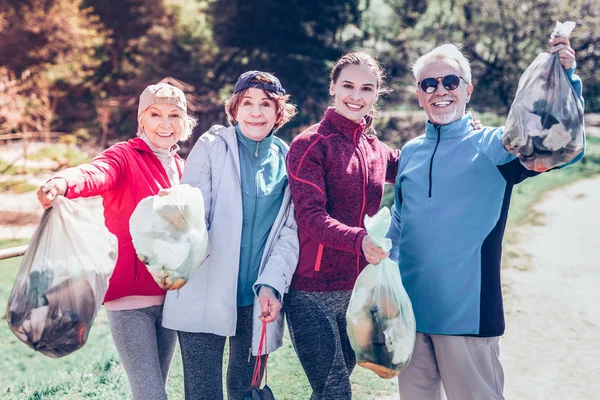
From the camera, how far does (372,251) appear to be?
226 centimetres

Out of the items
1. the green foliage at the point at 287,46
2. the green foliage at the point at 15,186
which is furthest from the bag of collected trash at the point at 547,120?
the green foliage at the point at 287,46

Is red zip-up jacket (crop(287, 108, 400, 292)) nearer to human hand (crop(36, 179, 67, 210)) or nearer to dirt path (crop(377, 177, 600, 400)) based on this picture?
human hand (crop(36, 179, 67, 210))

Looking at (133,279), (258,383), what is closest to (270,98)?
(133,279)

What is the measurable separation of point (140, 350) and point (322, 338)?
792 millimetres

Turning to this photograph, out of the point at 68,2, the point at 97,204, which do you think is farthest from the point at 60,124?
the point at 97,204

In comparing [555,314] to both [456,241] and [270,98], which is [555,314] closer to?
[456,241]

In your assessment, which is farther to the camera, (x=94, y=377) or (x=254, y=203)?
(x=94, y=377)

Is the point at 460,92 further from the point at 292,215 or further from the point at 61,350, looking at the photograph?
the point at 61,350

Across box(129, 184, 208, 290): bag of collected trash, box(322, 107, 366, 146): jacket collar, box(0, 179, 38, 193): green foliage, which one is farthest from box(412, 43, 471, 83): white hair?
box(0, 179, 38, 193): green foliage

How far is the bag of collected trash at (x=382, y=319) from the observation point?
230cm

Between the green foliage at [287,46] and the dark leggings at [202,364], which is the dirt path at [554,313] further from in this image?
the green foliage at [287,46]

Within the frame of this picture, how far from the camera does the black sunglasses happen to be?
255 cm

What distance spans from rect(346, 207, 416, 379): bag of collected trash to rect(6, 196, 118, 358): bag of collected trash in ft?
3.23

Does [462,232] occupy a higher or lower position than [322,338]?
higher
